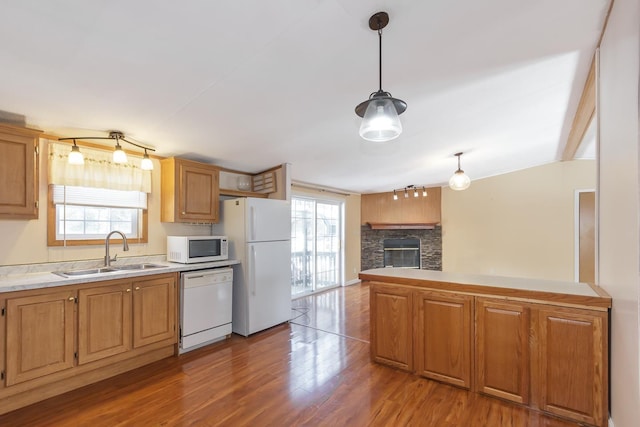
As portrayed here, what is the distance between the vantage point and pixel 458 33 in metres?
1.76

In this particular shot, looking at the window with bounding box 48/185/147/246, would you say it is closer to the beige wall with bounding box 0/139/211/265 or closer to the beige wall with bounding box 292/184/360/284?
the beige wall with bounding box 0/139/211/265

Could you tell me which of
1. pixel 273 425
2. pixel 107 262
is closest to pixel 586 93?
pixel 273 425

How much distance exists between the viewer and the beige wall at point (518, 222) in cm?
530

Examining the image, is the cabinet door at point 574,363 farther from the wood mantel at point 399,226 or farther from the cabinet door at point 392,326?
A: the wood mantel at point 399,226

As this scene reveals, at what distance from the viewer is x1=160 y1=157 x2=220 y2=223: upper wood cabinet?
3340mm

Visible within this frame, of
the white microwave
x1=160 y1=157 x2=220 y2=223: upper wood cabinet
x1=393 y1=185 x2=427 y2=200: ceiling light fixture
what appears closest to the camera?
the white microwave

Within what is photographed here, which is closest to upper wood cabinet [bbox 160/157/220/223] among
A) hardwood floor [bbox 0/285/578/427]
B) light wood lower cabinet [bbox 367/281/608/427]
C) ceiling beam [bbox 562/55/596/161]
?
hardwood floor [bbox 0/285/578/427]

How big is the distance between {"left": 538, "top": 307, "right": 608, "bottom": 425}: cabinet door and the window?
3.84 meters

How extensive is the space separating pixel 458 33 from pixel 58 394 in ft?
12.7

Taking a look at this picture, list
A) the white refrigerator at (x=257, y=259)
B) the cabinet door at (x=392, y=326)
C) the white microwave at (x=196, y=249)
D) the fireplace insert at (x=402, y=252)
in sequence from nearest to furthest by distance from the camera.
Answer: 1. the cabinet door at (x=392, y=326)
2. the white microwave at (x=196, y=249)
3. the white refrigerator at (x=257, y=259)
4. the fireplace insert at (x=402, y=252)

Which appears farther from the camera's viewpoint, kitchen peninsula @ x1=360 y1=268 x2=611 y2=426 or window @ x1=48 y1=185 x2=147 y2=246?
window @ x1=48 y1=185 x2=147 y2=246

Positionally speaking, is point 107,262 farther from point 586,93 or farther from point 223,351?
point 586,93

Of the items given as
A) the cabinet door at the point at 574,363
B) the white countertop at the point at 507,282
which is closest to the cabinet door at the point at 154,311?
the white countertop at the point at 507,282

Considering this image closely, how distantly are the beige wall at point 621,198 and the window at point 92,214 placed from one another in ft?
12.9
